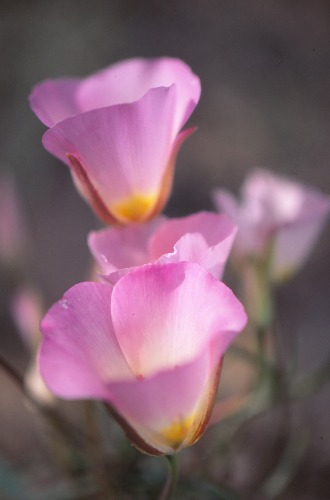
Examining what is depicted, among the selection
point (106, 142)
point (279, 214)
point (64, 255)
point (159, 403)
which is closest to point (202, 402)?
point (159, 403)

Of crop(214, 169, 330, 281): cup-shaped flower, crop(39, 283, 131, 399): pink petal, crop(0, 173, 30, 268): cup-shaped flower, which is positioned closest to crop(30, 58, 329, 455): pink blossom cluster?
crop(39, 283, 131, 399): pink petal

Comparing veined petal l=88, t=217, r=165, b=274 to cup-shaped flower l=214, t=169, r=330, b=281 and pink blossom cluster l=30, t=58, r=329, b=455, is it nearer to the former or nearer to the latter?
pink blossom cluster l=30, t=58, r=329, b=455

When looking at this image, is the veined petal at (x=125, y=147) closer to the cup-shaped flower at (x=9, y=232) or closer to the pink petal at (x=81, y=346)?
the pink petal at (x=81, y=346)

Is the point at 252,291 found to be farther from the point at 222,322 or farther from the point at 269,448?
the point at 269,448

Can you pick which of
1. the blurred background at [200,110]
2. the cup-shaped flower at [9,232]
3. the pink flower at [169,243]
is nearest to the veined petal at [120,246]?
the pink flower at [169,243]

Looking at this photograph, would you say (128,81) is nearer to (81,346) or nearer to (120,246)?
(120,246)

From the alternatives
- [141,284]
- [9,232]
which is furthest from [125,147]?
[9,232]
